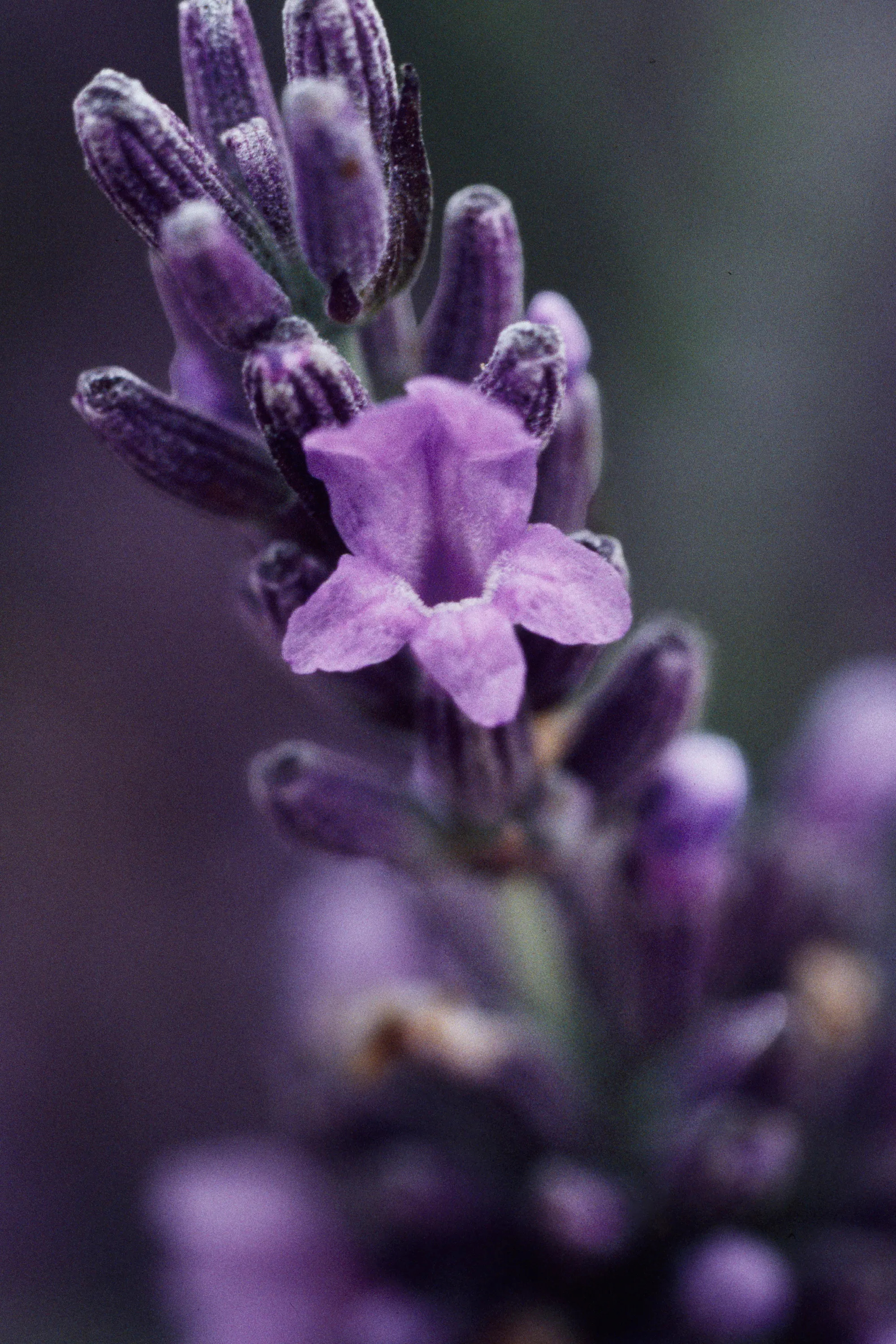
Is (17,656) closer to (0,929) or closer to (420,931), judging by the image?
(0,929)

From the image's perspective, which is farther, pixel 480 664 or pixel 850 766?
pixel 850 766

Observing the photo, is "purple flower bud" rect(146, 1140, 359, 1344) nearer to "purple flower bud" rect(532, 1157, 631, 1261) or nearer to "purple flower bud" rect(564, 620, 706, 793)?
"purple flower bud" rect(532, 1157, 631, 1261)

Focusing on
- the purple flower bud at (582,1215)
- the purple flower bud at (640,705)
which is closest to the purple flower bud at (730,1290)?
the purple flower bud at (582,1215)

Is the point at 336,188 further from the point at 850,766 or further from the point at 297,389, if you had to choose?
the point at 850,766

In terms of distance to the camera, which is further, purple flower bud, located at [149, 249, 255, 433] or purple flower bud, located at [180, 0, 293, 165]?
purple flower bud, located at [149, 249, 255, 433]

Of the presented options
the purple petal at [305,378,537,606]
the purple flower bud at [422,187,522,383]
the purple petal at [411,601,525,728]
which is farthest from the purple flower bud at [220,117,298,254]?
the purple petal at [411,601,525,728]

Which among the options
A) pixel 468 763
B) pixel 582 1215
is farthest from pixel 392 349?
pixel 582 1215
